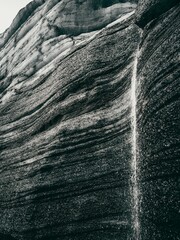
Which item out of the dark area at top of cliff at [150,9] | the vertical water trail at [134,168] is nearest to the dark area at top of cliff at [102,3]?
the dark area at top of cliff at [150,9]

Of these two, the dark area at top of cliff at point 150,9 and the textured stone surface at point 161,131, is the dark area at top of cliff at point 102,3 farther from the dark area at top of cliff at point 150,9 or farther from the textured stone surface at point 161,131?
the textured stone surface at point 161,131

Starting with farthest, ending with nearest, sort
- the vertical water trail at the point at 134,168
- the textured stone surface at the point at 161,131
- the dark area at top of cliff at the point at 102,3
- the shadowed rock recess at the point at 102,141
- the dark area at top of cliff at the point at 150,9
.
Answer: the dark area at top of cliff at the point at 102,3, the dark area at top of cliff at the point at 150,9, the vertical water trail at the point at 134,168, the shadowed rock recess at the point at 102,141, the textured stone surface at the point at 161,131

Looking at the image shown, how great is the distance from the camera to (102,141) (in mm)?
15586

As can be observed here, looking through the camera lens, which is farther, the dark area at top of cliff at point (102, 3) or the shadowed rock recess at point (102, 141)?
the dark area at top of cliff at point (102, 3)

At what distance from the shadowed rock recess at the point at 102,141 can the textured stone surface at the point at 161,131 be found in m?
0.04

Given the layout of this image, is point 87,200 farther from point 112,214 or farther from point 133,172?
point 133,172

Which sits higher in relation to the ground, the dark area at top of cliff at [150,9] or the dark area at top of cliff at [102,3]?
the dark area at top of cliff at [102,3]

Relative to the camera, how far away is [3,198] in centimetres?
1886

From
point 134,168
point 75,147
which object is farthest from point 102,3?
point 134,168

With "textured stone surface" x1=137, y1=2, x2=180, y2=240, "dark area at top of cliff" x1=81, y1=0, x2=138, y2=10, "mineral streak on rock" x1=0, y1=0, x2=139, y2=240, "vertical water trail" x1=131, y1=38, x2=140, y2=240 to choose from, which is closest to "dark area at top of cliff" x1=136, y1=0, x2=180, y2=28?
"textured stone surface" x1=137, y1=2, x2=180, y2=240

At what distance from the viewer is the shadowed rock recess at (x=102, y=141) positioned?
12.6m

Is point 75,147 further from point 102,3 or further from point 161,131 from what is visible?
point 102,3

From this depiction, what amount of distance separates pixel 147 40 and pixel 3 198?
11.3 meters

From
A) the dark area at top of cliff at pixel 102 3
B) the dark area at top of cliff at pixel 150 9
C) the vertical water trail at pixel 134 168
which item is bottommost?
the vertical water trail at pixel 134 168
